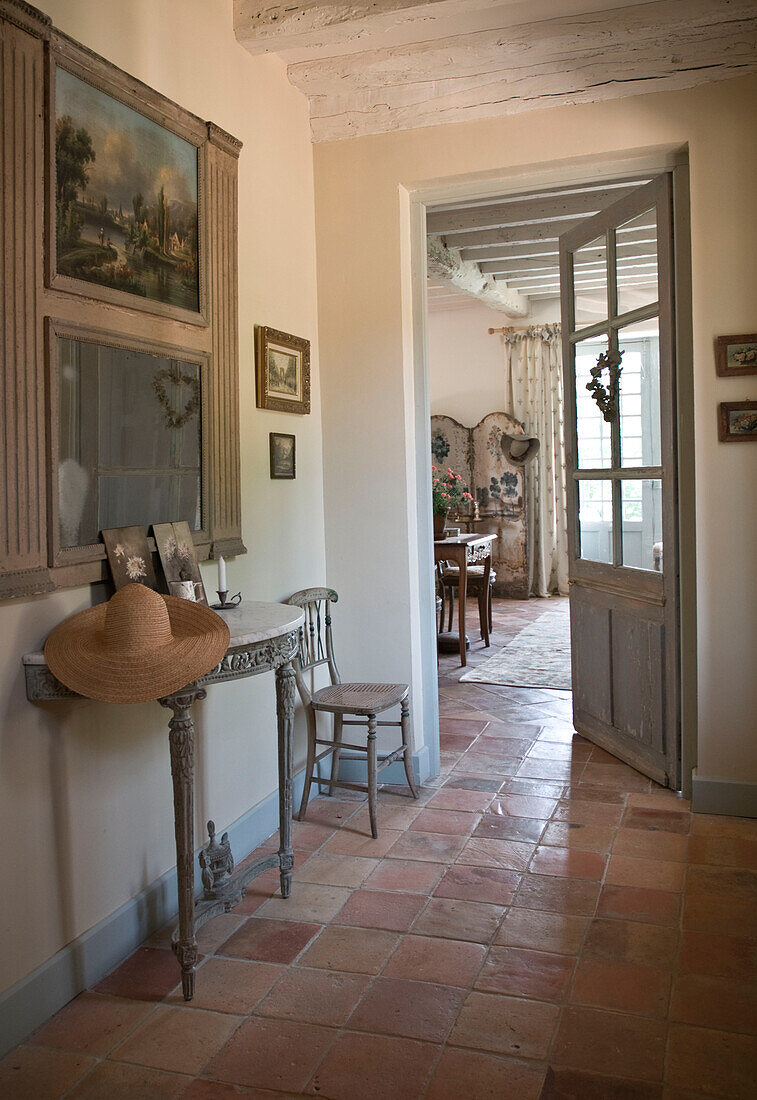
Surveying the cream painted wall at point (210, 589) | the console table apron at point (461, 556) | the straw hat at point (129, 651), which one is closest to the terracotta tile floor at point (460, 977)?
the cream painted wall at point (210, 589)

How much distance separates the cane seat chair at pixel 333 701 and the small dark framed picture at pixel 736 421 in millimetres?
1757

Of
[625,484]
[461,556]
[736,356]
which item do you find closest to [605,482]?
[625,484]

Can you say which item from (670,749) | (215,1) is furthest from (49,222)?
(670,749)

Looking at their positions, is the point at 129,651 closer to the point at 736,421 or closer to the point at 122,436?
the point at 122,436

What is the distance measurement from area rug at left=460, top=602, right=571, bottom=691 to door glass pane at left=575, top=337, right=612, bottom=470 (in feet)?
6.52

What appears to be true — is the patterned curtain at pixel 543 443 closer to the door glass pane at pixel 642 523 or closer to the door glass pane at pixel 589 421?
the door glass pane at pixel 589 421

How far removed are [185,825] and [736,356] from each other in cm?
284

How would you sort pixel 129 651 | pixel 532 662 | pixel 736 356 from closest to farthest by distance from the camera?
1. pixel 129 651
2. pixel 736 356
3. pixel 532 662

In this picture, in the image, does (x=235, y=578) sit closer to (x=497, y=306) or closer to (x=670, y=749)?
(x=670, y=749)

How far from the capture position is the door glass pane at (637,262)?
4094mm

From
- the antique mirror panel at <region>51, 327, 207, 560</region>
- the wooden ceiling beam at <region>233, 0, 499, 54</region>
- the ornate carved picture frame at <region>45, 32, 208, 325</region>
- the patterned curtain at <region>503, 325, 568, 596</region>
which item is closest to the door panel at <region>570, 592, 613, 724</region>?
the antique mirror panel at <region>51, 327, 207, 560</region>

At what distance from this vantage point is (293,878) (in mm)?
3312

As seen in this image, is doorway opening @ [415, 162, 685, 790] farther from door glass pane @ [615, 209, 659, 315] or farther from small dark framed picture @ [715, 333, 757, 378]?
small dark framed picture @ [715, 333, 757, 378]

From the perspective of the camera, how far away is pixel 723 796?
12.5ft
